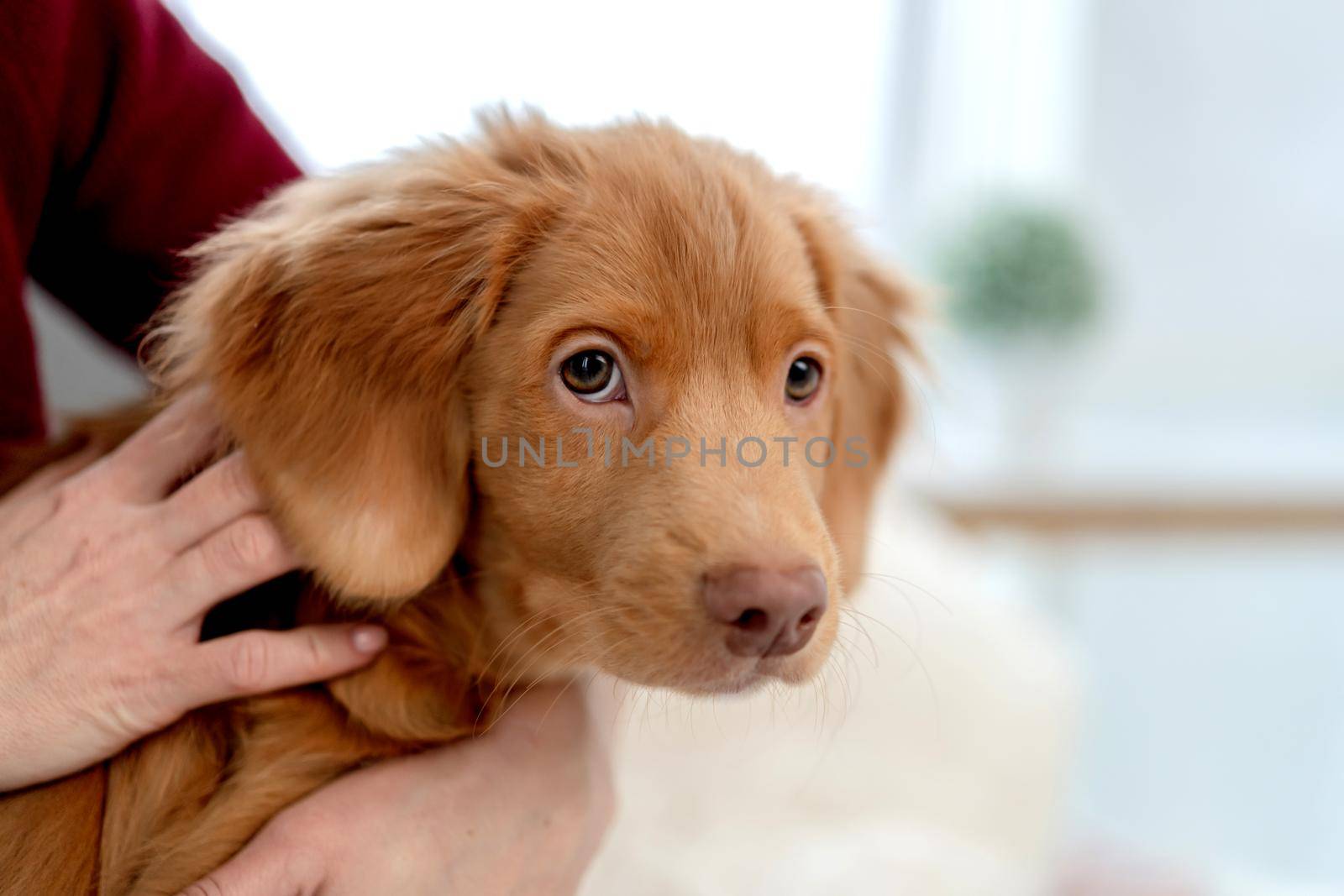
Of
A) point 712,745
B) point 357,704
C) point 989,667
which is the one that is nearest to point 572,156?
point 357,704

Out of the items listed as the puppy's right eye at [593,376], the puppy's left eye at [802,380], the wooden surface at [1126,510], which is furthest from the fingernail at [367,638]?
the wooden surface at [1126,510]

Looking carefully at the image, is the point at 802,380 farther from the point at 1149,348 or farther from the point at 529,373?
the point at 1149,348

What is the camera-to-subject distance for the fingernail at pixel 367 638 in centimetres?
123

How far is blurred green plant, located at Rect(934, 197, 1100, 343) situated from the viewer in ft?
10.6

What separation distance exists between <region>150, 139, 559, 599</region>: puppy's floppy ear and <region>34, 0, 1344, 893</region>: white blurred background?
202 cm

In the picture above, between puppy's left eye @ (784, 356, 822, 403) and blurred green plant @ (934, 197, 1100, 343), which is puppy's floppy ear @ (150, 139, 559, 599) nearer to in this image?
puppy's left eye @ (784, 356, 822, 403)

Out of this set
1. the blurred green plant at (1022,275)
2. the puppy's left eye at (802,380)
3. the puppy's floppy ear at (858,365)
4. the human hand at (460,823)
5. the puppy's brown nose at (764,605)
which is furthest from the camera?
the blurred green plant at (1022,275)

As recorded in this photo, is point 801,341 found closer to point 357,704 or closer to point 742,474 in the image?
point 742,474

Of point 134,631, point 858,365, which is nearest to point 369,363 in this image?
point 134,631

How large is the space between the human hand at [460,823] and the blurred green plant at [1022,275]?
224cm

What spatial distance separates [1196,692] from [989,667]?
2176 mm

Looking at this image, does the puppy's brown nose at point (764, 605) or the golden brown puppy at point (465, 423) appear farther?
the golden brown puppy at point (465, 423)

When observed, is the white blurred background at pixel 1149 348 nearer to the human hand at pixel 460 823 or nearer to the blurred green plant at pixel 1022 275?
the blurred green plant at pixel 1022 275

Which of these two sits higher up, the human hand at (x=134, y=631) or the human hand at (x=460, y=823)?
the human hand at (x=134, y=631)
